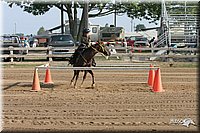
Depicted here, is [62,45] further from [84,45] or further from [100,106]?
[100,106]

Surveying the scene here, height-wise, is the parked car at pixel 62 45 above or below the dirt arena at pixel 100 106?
above

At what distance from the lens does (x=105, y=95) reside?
11961 mm

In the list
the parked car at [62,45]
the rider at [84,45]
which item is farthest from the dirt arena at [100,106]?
the parked car at [62,45]

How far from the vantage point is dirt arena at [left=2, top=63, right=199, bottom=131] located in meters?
8.09

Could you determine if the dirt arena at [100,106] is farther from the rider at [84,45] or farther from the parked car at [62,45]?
the parked car at [62,45]

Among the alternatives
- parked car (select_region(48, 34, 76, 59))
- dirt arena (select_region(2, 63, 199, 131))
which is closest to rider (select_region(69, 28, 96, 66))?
dirt arena (select_region(2, 63, 199, 131))

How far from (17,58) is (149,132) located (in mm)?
20726

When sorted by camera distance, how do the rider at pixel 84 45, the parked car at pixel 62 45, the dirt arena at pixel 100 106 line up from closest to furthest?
1. the dirt arena at pixel 100 106
2. the rider at pixel 84 45
3. the parked car at pixel 62 45

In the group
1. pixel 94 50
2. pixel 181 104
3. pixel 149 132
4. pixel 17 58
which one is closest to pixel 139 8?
pixel 17 58

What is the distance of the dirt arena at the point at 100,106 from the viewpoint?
8.09m

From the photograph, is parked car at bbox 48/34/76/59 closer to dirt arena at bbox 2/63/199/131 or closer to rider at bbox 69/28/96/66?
dirt arena at bbox 2/63/199/131

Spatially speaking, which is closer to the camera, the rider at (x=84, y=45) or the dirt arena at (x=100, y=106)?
the dirt arena at (x=100, y=106)

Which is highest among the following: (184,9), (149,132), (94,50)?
(184,9)

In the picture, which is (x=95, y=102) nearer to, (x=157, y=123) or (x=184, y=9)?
(x=157, y=123)
